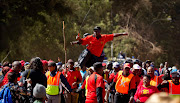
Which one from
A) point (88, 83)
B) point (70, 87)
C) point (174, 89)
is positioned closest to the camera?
point (88, 83)

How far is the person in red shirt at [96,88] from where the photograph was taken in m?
5.89

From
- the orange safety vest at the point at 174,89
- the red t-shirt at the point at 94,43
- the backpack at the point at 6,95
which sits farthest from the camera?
the red t-shirt at the point at 94,43

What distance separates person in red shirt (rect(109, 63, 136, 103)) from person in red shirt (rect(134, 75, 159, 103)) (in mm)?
771

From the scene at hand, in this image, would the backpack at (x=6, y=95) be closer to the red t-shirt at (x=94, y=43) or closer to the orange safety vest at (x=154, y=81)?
the red t-shirt at (x=94, y=43)

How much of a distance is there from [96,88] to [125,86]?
199 cm

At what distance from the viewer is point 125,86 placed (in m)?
7.77

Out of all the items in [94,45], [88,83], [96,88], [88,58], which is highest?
[94,45]

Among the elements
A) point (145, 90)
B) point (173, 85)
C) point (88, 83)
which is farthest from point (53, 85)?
point (173, 85)

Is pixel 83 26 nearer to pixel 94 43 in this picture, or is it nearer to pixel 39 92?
pixel 94 43

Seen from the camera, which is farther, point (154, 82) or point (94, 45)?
point (94, 45)

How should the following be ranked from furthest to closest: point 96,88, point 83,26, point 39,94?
1. point 83,26
2. point 96,88
3. point 39,94

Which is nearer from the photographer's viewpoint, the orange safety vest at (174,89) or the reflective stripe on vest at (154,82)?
the orange safety vest at (174,89)

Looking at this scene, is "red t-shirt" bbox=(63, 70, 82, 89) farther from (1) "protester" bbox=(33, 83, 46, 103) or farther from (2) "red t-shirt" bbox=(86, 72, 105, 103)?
(1) "protester" bbox=(33, 83, 46, 103)

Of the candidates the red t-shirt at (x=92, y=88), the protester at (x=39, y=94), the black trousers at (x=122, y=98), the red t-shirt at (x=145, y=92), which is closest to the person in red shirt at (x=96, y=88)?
the red t-shirt at (x=92, y=88)
